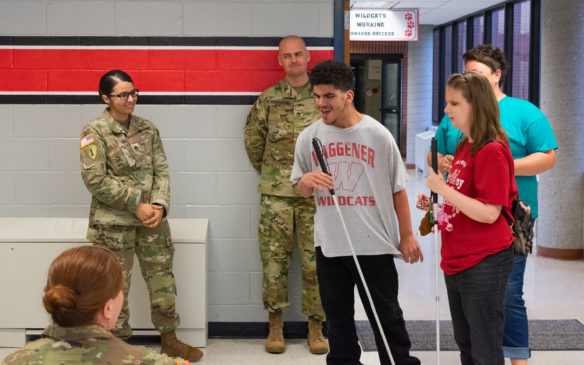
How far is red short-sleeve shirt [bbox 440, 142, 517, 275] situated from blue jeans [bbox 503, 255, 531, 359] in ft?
2.33

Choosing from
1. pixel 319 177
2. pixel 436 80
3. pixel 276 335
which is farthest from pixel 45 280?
pixel 436 80

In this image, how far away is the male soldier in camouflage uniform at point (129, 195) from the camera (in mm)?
3691

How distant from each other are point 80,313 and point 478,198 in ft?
4.79

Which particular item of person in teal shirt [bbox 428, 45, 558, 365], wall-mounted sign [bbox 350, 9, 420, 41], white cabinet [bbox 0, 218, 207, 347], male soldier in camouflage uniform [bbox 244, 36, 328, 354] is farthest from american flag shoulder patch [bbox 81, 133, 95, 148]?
wall-mounted sign [bbox 350, 9, 420, 41]

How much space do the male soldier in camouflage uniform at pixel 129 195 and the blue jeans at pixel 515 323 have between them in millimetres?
1752

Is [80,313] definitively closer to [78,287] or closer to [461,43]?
[78,287]

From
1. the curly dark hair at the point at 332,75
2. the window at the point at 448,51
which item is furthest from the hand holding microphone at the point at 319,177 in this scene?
the window at the point at 448,51

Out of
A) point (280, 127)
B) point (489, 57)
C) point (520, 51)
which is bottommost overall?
point (280, 127)

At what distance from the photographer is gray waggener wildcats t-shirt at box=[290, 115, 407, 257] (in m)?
2.97

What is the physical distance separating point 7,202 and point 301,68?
77.8 inches

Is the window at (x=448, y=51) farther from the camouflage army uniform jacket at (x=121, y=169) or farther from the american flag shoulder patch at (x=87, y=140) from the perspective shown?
the american flag shoulder patch at (x=87, y=140)

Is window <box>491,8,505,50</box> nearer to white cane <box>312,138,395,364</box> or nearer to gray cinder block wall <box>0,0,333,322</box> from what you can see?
gray cinder block wall <box>0,0,333,322</box>

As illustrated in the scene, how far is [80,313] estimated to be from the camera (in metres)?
1.63

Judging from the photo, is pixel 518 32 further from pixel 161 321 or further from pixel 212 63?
pixel 161 321
